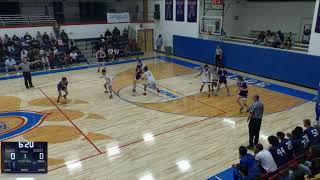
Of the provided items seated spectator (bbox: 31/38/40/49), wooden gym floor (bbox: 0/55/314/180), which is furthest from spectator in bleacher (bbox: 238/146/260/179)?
seated spectator (bbox: 31/38/40/49)

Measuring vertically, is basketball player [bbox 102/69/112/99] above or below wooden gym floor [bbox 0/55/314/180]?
above

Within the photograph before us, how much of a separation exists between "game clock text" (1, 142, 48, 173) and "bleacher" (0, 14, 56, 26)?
16.4 meters

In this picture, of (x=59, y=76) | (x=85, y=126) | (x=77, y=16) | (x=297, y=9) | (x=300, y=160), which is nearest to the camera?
(x=300, y=160)

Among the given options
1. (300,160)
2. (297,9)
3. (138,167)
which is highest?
(297,9)

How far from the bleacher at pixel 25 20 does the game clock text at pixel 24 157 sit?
53.7 feet

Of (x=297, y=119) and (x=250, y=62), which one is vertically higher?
(x=250, y=62)

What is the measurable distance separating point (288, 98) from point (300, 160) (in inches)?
295

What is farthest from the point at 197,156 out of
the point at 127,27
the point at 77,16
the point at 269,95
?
the point at 77,16

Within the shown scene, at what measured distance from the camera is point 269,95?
1416 centimetres

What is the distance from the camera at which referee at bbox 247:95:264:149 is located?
27.3 feet

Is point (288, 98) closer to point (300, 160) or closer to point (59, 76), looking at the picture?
point (300, 160)

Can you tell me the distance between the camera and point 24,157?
7.30 metres

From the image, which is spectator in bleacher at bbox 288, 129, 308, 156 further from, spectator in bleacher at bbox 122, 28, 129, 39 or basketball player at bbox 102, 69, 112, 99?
spectator in bleacher at bbox 122, 28, 129, 39

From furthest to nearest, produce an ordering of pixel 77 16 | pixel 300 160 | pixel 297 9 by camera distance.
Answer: pixel 77 16, pixel 297 9, pixel 300 160
